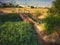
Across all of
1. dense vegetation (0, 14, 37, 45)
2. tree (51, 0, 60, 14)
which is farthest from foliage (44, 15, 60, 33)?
dense vegetation (0, 14, 37, 45)

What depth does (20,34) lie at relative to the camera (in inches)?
93.7

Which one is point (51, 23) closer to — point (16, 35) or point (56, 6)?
point (56, 6)

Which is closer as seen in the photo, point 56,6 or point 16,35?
point 16,35

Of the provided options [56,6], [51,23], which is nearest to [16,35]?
[51,23]

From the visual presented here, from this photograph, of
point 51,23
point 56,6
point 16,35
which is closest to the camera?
point 16,35

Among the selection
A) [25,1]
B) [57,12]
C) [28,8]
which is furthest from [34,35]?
[25,1]

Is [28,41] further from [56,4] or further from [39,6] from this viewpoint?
[39,6]

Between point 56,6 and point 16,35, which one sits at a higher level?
point 16,35

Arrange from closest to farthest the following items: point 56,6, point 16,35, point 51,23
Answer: point 16,35 → point 51,23 → point 56,6

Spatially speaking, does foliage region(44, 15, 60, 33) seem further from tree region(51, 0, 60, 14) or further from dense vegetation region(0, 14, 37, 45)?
dense vegetation region(0, 14, 37, 45)

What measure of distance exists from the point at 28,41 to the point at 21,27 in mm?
223

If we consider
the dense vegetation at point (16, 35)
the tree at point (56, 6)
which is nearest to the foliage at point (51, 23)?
the tree at point (56, 6)

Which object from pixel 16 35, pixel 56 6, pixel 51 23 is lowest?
pixel 51 23

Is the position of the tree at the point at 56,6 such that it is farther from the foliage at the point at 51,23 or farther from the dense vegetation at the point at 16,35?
the dense vegetation at the point at 16,35
